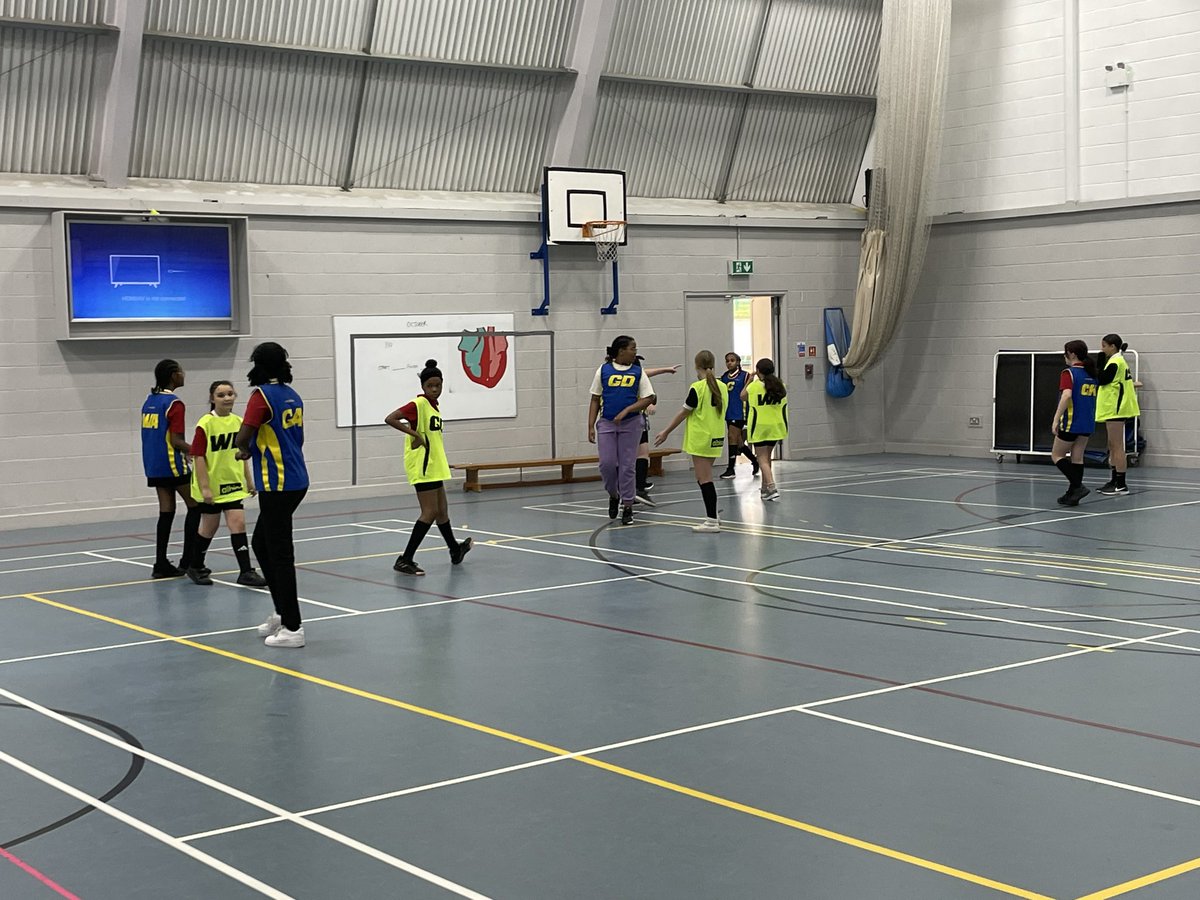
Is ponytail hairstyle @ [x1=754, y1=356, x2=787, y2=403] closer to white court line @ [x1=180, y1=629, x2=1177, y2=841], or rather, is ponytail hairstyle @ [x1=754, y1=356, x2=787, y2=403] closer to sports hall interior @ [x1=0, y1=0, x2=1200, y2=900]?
sports hall interior @ [x1=0, y1=0, x2=1200, y2=900]

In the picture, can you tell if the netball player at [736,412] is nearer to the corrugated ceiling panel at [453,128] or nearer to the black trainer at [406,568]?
the corrugated ceiling panel at [453,128]

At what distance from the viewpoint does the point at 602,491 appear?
20.6 meters

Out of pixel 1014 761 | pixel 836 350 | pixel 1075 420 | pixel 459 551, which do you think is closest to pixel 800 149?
pixel 836 350

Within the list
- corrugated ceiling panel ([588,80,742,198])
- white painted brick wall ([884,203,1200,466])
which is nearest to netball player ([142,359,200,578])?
corrugated ceiling panel ([588,80,742,198])

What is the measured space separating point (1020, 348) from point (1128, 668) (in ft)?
53.8

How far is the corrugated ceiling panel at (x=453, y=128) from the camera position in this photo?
20906 mm

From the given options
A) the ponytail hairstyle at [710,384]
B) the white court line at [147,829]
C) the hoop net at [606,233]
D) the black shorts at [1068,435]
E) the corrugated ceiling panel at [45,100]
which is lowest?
the white court line at [147,829]

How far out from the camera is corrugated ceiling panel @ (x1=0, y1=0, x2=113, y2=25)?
17.4 meters

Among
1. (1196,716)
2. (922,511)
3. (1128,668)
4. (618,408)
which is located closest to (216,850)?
(1196,716)

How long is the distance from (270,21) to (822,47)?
10198 mm

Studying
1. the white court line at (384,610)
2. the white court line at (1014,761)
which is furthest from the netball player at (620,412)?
the white court line at (1014,761)

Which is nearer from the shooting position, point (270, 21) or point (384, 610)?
point (384, 610)

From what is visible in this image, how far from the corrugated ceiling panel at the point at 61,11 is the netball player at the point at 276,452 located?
10516 millimetres

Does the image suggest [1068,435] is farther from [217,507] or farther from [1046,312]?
[217,507]
